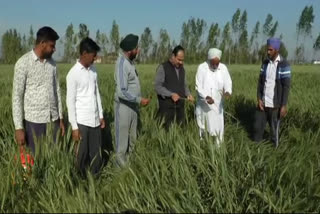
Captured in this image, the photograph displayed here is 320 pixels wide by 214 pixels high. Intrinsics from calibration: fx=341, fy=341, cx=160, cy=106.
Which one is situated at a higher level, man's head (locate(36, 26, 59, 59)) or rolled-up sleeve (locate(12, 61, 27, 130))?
man's head (locate(36, 26, 59, 59))

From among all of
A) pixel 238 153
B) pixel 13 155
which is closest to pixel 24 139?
pixel 13 155

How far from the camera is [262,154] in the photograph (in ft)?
8.45

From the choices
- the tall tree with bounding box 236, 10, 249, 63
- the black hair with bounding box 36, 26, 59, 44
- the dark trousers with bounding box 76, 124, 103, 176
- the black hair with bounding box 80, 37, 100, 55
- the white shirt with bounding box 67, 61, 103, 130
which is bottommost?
the dark trousers with bounding box 76, 124, 103, 176

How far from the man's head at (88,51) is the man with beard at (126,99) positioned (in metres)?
0.31

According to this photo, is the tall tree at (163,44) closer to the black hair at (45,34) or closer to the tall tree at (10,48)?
the tall tree at (10,48)

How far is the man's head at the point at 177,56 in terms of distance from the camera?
13.1 ft

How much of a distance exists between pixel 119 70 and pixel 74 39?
55605 mm

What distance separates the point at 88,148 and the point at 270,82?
232 centimetres

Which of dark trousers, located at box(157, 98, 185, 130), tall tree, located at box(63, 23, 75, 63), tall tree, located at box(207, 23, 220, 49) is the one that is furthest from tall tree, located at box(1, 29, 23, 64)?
dark trousers, located at box(157, 98, 185, 130)

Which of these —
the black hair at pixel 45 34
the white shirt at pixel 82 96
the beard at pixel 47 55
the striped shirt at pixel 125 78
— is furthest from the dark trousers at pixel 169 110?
the black hair at pixel 45 34

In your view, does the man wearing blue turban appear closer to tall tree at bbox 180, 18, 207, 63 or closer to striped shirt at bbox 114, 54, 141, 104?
striped shirt at bbox 114, 54, 141, 104

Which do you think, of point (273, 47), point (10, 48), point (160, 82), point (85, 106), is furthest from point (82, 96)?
point (10, 48)

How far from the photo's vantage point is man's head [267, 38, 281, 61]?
3947 millimetres

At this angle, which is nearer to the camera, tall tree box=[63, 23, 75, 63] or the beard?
the beard
